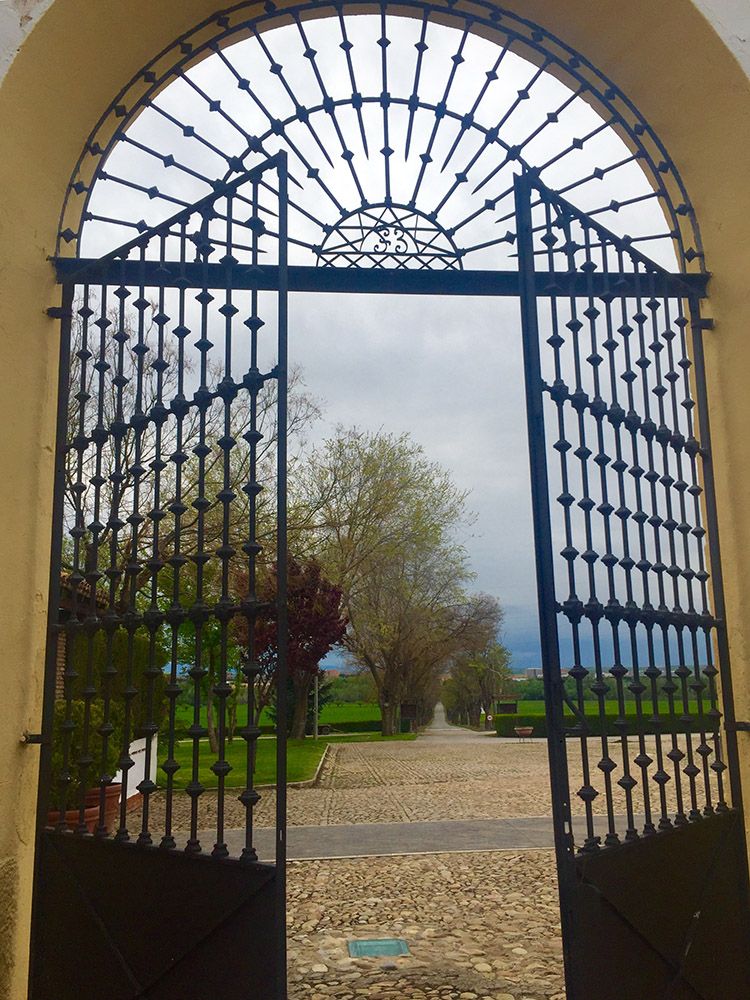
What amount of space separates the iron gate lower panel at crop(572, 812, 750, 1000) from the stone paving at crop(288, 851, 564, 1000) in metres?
1.30

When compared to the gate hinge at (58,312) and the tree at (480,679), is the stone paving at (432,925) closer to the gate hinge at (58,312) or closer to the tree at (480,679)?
the gate hinge at (58,312)

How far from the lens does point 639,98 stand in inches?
141

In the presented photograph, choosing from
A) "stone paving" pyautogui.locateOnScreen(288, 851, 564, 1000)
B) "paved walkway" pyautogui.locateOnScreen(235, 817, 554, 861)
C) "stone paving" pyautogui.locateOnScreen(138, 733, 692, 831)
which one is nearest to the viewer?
"stone paving" pyautogui.locateOnScreen(288, 851, 564, 1000)

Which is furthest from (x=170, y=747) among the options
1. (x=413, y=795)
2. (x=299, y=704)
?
(x=299, y=704)

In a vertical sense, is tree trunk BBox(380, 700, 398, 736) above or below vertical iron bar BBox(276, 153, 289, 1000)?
below

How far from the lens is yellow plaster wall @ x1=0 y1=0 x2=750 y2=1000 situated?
2850 mm

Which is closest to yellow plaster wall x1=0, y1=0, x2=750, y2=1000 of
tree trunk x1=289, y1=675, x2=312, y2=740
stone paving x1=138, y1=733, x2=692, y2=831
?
stone paving x1=138, y1=733, x2=692, y2=831

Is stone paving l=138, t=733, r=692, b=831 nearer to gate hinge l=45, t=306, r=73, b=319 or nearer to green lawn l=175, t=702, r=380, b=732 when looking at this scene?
gate hinge l=45, t=306, r=73, b=319

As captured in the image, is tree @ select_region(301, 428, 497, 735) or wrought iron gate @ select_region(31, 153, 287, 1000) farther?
tree @ select_region(301, 428, 497, 735)

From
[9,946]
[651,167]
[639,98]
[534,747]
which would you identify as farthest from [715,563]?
[534,747]

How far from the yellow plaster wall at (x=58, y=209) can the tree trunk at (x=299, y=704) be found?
21.9 m

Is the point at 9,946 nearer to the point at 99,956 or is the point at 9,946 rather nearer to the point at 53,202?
the point at 99,956

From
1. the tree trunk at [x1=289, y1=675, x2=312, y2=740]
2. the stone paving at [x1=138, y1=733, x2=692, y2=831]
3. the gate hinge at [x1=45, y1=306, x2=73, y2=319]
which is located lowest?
the stone paving at [x1=138, y1=733, x2=692, y2=831]

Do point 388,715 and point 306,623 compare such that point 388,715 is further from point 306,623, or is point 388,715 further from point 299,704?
point 306,623
